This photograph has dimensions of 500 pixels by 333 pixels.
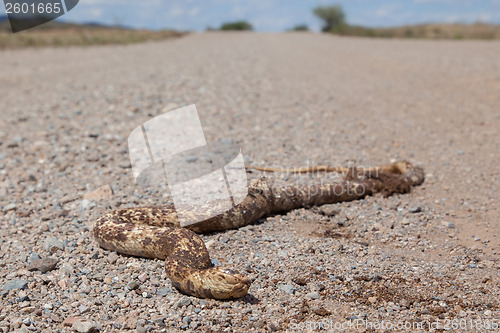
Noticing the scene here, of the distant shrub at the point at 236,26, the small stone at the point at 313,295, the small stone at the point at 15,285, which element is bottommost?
the small stone at the point at 313,295

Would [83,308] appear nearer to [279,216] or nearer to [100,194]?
[100,194]

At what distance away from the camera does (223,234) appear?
4.97 m

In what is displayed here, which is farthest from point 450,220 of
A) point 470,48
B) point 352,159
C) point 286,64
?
point 470,48

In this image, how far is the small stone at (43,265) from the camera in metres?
4.25

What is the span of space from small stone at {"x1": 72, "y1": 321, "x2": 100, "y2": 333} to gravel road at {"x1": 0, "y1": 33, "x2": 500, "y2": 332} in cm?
1

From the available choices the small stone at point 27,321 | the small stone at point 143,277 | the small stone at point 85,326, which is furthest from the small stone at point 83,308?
the small stone at point 143,277

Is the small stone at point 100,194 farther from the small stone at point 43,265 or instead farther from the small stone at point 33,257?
the small stone at point 43,265

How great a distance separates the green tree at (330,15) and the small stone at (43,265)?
181ft

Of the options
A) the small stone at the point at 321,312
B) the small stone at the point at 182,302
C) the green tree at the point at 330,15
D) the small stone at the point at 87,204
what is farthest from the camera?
the green tree at the point at 330,15

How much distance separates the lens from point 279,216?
18.0 ft

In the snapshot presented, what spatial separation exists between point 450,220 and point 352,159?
222cm

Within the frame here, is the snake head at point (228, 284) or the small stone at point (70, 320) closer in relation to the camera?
the small stone at point (70, 320)

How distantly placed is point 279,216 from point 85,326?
275 centimetres

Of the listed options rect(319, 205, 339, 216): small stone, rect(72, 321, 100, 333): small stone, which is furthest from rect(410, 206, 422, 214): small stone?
rect(72, 321, 100, 333): small stone
